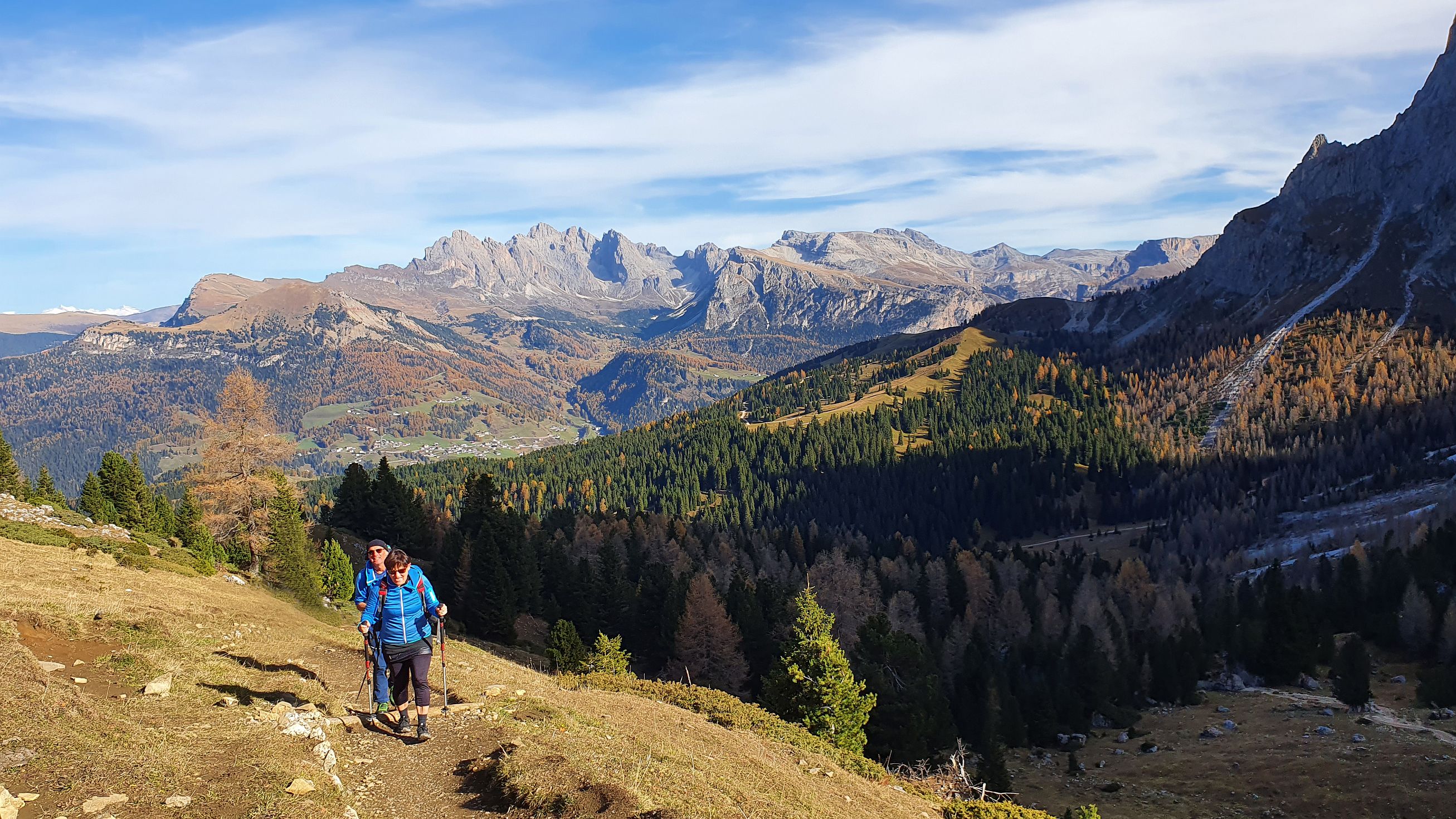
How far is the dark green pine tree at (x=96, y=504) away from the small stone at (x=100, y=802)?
61809 mm

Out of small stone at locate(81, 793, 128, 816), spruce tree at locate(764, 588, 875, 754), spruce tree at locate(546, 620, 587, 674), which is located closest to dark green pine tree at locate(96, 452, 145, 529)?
spruce tree at locate(546, 620, 587, 674)

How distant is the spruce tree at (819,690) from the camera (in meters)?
37.8

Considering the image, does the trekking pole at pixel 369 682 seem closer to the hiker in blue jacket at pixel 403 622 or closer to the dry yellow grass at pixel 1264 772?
the hiker in blue jacket at pixel 403 622

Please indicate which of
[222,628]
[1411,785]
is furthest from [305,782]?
[1411,785]

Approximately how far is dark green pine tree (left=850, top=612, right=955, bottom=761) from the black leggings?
28.8 meters

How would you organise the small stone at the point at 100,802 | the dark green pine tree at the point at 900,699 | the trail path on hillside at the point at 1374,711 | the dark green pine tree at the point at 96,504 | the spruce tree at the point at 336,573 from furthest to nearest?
1. the dark green pine tree at the point at 96,504
2. the spruce tree at the point at 336,573
3. the trail path on hillside at the point at 1374,711
4. the dark green pine tree at the point at 900,699
5. the small stone at the point at 100,802

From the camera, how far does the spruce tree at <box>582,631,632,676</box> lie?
1837 inches

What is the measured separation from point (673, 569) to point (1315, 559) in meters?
116

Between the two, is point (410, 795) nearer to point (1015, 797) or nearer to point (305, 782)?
point (305, 782)

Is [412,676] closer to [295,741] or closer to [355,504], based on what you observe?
[295,741]

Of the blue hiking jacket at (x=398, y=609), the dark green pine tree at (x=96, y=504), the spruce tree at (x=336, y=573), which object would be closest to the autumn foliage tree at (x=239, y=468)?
the spruce tree at (x=336, y=573)

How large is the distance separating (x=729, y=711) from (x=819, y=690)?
321 inches

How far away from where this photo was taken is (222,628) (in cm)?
2991

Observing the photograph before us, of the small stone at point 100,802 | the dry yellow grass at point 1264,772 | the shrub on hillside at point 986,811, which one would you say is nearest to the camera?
the small stone at point 100,802
